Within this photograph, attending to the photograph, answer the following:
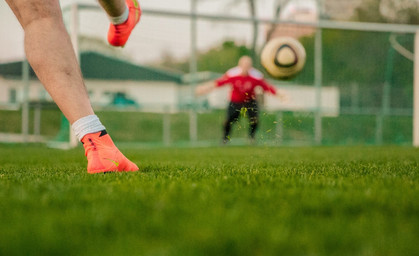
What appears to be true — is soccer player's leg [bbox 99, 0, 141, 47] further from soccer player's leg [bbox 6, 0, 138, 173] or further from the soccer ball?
the soccer ball

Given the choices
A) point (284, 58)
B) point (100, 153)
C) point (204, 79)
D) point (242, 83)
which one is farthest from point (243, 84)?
point (100, 153)

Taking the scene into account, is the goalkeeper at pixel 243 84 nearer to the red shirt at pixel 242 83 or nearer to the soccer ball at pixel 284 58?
the red shirt at pixel 242 83

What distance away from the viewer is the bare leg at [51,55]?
2.05m

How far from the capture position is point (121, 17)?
98.5 inches

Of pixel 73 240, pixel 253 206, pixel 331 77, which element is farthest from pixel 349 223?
pixel 331 77

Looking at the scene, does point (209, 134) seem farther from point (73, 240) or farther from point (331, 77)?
point (73, 240)

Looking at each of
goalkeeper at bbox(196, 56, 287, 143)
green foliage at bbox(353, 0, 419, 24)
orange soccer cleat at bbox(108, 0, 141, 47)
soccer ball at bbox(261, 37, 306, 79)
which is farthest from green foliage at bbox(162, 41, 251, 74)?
green foliage at bbox(353, 0, 419, 24)

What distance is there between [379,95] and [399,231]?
31.2ft

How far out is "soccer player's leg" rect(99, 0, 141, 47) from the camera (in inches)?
94.3

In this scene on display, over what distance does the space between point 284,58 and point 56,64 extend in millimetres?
3420

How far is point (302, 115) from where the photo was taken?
9.04 meters

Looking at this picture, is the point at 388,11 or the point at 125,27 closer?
the point at 125,27

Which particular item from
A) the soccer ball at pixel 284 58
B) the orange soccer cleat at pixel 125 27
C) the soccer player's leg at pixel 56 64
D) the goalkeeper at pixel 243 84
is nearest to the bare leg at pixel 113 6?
the orange soccer cleat at pixel 125 27

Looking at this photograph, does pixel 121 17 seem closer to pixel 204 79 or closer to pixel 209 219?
pixel 209 219
